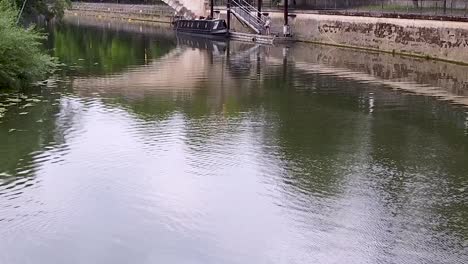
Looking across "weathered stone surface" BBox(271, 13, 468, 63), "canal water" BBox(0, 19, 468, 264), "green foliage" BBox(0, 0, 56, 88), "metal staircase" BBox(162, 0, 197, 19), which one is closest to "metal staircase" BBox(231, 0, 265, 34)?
"weathered stone surface" BBox(271, 13, 468, 63)

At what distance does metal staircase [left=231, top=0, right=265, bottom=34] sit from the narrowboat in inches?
42.3

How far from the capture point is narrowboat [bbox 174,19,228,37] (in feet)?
134

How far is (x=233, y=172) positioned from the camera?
10.7 metres

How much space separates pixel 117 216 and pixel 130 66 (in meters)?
17.0

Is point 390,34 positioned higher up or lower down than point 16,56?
higher up

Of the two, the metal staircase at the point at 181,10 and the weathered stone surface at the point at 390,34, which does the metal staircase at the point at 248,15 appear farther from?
the metal staircase at the point at 181,10

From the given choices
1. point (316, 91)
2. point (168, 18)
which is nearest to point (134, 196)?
point (316, 91)

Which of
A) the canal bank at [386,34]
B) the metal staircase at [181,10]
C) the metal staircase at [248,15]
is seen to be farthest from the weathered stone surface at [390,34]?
the metal staircase at [181,10]

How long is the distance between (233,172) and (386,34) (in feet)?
68.7

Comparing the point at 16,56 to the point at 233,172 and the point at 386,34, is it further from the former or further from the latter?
the point at 386,34

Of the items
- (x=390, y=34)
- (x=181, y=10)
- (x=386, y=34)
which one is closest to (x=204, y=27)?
(x=181, y=10)

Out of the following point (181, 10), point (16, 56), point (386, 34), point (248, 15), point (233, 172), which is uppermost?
point (181, 10)

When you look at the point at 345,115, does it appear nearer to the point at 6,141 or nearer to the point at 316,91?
the point at 316,91

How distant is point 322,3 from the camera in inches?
1645
